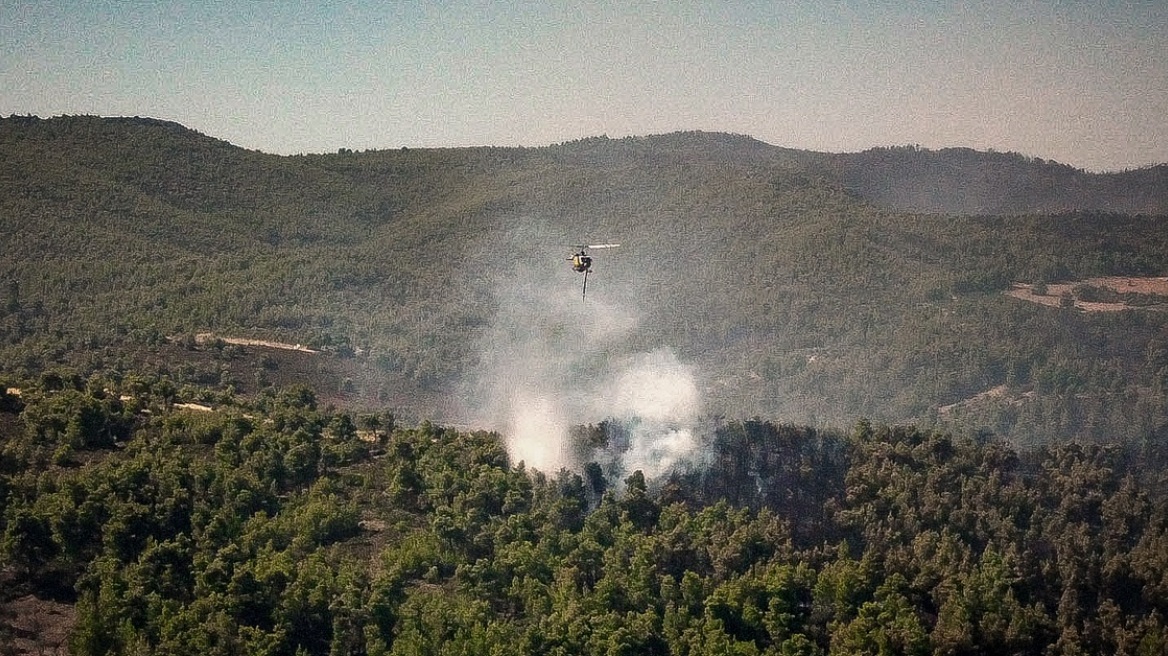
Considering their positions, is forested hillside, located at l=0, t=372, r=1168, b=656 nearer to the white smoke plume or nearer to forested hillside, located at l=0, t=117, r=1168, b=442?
the white smoke plume

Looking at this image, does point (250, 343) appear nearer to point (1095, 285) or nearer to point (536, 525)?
point (536, 525)

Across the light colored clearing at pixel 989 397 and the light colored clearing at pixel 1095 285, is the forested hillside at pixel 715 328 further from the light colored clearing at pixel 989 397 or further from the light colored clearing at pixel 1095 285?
the light colored clearing at pixel 1095 285

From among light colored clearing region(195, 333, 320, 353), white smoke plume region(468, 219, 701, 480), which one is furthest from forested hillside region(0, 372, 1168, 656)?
light colored clearing region(195, 333, 320, 353)

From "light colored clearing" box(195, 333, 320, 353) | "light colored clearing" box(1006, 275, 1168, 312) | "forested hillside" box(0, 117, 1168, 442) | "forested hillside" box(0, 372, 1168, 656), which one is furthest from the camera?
"light colored clearing" box(1006, 275, 1168, 312)

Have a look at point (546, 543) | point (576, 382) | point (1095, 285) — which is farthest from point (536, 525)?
point (1095, 285)

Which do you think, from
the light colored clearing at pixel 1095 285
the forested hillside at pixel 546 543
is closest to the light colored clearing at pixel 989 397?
the light colored clearing at pixel 1095 285
